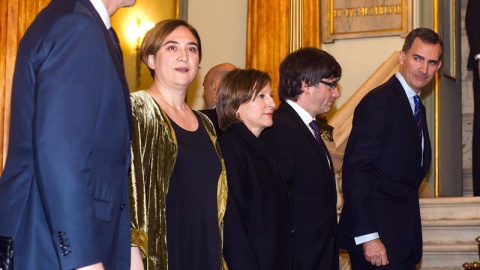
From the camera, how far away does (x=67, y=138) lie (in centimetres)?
225

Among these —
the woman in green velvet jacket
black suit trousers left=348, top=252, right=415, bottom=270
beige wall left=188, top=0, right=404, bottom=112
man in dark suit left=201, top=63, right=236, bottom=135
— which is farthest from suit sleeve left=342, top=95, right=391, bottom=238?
beige wall left=188, top=0, right=404, bottom=112

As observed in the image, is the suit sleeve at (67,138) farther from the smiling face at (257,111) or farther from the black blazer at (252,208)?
the smiling face at (257,111)

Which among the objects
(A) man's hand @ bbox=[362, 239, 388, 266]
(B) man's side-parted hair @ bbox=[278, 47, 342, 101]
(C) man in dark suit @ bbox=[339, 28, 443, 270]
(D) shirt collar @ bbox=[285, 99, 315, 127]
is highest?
(B) man's side-parted hair @ bbox=[278, 47, 342, 101]

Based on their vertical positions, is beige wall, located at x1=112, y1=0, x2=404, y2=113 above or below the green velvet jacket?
above

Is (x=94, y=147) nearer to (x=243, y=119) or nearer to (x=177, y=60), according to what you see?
(x=177, y=60)

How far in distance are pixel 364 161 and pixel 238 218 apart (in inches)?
47.0

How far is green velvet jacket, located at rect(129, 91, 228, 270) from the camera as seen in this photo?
129 inches

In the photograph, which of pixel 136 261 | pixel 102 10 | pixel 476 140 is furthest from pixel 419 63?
pixel 476 140

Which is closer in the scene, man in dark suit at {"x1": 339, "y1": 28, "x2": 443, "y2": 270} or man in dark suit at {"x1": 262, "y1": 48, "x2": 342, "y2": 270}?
man in dark suit at {"x1": 262, "y1": 48, "x2": 342, "y2": 270}

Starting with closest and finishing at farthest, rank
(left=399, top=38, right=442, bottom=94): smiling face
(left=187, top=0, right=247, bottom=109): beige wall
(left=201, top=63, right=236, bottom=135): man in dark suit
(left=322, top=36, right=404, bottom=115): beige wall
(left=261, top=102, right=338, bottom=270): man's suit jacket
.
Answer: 1. (left=261, top=102, right=338, bottom=270): man's suit jacket
2. (left=399, top=38, right=442, bottom=94): smiling face
3. (left=201, top=63, right=236, bottom=135): man in dark suit
4. (left=322, top=36, right=404, bottom=115): beige wall
5. (left=187, top=0, right=247, bottom=109): beige wall

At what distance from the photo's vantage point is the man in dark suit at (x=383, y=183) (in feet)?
15.4

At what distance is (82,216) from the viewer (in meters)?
2.25

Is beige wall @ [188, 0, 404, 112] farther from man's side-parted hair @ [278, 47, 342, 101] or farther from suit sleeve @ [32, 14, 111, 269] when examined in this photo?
suit sleeve @ [32, 14, 111, 269]

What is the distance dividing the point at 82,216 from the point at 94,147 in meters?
0.26
